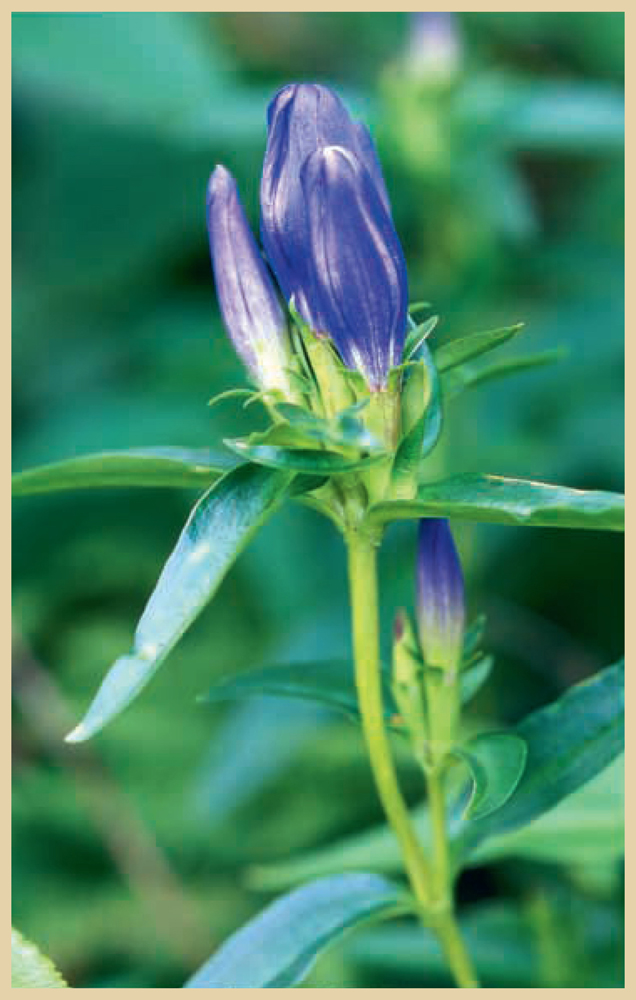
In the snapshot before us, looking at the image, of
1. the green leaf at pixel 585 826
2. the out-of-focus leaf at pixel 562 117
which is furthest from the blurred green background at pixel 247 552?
the green leaf at pixel 585 826

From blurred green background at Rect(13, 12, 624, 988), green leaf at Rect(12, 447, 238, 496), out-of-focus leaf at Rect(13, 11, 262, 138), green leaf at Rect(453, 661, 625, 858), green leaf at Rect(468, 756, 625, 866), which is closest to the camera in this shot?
green leaf at Rect(12, 447, 238, 496)

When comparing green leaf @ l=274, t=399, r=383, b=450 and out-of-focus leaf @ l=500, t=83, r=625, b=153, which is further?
out-of-focus leaf @ l=500, t=83, r=625, b=153

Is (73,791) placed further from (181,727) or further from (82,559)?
(82,559)

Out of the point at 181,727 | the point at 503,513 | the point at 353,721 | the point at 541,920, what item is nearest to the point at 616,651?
the point at 181,727

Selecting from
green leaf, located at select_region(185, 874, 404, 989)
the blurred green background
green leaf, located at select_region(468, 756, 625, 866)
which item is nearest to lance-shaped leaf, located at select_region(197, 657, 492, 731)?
green leaf, located at select_region(185, 874, 404, 989)

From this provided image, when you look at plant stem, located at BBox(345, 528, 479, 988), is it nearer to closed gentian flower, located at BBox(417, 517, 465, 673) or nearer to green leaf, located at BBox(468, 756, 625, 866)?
closed gentian flower, located at BBox(417, 517, 465, 673)

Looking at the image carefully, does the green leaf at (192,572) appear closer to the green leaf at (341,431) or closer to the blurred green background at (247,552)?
the green leaf at (341,431)
